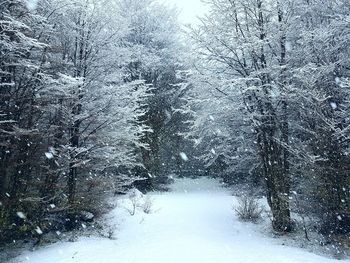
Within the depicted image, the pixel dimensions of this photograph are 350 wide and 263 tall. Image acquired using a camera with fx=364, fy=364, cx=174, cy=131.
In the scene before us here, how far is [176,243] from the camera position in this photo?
10.1m

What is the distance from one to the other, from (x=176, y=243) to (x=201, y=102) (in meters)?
4.82

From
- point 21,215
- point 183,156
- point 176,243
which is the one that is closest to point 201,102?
point 176,243

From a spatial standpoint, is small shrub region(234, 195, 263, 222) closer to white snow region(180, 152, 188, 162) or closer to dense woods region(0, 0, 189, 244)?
dense woods region(0, 0, 189, 244)

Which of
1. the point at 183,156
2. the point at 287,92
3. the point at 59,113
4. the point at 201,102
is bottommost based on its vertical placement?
the point at 183,156

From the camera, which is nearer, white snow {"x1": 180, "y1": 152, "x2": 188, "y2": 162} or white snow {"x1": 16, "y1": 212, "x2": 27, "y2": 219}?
white snow {"x1": 16, "y1": 212, "x2": 27, "y2": 219}

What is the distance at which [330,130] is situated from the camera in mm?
9250

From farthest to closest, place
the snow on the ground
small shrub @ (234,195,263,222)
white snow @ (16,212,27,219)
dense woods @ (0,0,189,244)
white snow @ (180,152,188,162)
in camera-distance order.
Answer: white snow @ (180,152,188,162) → small shrub @ (234,195,263,222) → white snow @ (16,212,27,219) → dense woods @ (0,0,189,244) → the snow on the ground

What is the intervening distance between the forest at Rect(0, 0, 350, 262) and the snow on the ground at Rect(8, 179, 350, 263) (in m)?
1.05

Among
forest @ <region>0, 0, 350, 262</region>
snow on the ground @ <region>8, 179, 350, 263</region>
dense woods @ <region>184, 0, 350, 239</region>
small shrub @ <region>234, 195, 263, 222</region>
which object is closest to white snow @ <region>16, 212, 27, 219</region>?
forest @ <region>0, 0, 350, 262</region>

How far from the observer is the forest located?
9.75m

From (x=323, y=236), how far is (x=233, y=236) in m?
2.60

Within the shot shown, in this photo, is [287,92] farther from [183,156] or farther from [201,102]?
[183,156]

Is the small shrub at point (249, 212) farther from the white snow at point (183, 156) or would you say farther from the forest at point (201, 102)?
the white snow at point (183, 156)

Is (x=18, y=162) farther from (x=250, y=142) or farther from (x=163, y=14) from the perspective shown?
(x=163, y=14)
